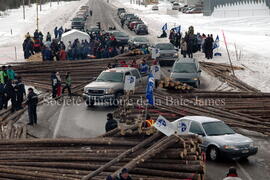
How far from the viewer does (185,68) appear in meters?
29.5

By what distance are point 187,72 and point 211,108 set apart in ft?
25.3

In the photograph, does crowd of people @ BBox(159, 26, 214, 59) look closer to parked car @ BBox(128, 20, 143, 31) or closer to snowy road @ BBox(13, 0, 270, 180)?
snowy road @ BBox(13, 0, 270, 180)

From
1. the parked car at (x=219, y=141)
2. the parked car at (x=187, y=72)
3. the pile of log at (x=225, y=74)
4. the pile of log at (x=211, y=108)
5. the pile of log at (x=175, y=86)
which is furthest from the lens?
the parked car at (x=187, y=72)

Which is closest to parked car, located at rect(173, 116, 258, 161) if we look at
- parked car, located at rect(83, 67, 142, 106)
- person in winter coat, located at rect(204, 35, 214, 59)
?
parked car, located at rect(83, 67, 142, 106)

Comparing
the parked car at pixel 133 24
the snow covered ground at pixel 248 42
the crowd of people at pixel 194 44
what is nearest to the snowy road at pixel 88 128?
the snow covered ground at pixel 248 42

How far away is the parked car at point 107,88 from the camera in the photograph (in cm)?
2514

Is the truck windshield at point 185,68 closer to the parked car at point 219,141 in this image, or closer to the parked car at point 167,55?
the parked car at point 167,55

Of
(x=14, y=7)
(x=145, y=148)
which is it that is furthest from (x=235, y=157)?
(x=14, y=7)

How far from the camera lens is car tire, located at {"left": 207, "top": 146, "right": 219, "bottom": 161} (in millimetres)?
16328

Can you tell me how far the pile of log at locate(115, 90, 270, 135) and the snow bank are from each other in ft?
172

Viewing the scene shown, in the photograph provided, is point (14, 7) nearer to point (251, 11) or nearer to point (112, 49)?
point (251, 11)

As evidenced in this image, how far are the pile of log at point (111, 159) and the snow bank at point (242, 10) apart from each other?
6264 cm

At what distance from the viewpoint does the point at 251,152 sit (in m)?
16.2

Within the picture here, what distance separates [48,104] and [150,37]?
111 feet
